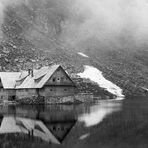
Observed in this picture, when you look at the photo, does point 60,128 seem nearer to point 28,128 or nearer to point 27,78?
point 28,128

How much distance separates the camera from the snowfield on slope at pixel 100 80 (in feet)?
362

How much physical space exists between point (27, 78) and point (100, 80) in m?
35.0

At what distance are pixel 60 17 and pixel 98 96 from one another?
99.3 meters

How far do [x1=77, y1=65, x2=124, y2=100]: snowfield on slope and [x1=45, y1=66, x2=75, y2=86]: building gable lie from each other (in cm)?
2883

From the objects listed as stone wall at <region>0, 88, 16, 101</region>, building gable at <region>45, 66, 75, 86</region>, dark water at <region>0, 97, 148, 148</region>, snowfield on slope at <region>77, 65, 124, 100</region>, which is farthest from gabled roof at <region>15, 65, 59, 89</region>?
dark water at <region>0, 97, 148, 148</region>

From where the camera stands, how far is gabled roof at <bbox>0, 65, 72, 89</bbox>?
81000mm

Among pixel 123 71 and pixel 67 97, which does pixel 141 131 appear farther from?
pixel 123 71

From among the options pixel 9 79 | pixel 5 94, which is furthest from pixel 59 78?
pixel 9 79

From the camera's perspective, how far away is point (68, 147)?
27.6 metres

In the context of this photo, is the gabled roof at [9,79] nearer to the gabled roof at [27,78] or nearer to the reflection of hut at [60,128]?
the gabled roof at [27,78]

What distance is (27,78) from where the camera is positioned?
8731cm

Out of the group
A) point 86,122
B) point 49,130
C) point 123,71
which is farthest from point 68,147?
point 123,71

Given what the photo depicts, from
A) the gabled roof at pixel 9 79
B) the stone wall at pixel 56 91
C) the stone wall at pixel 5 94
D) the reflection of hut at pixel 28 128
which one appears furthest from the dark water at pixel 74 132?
the gabled roof at pixel 9 79

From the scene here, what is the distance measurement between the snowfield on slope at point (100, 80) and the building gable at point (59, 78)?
1135 inches
